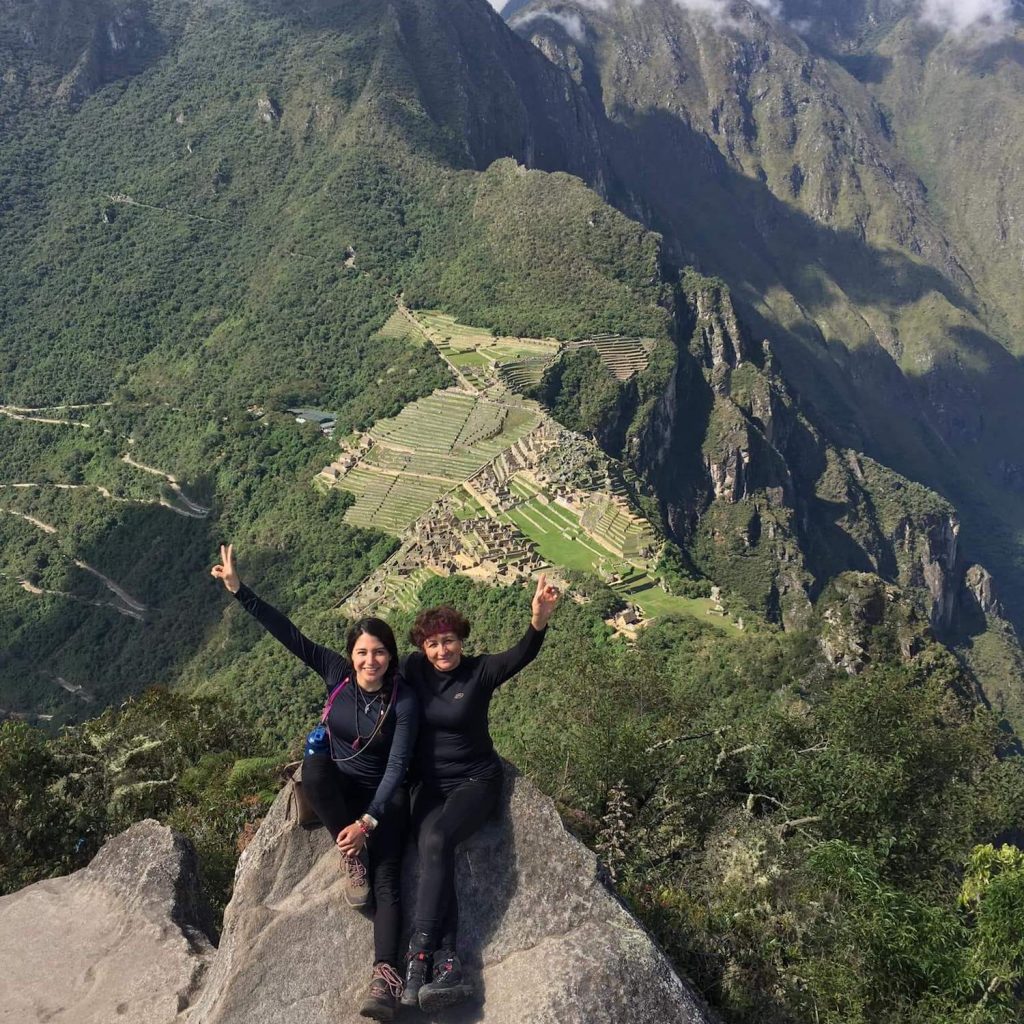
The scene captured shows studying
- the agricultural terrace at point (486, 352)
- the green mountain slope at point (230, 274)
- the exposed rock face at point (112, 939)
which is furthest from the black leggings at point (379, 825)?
the agricultural terrace at point (486, 352)

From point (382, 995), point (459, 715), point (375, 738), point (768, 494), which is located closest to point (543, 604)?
point (459, 715)

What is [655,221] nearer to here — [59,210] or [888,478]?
[888,478]

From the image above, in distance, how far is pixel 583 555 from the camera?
46.6 m

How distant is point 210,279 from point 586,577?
7112cm

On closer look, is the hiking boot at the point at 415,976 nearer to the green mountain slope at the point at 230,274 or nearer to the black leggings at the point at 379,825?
the black leggings at the point at 379,825

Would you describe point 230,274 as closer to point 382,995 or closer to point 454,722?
point 454,722

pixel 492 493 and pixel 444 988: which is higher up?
pixel 444 988

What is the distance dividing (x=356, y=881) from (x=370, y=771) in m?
0.82

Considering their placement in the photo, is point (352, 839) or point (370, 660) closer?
point (352, 839)

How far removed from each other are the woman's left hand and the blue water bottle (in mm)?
728

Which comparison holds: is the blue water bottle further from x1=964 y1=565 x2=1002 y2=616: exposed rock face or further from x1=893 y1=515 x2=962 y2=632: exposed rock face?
x1=964 y1=565 x2=1002 y2=616: exposed rock face

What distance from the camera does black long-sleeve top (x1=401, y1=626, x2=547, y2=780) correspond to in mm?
7559

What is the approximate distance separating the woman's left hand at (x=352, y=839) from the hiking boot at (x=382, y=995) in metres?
0.80

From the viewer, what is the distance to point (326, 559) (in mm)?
53938
